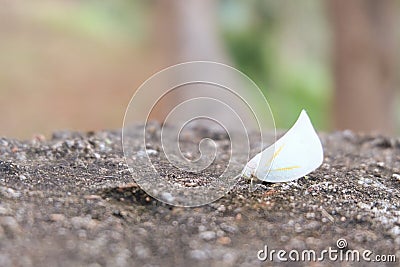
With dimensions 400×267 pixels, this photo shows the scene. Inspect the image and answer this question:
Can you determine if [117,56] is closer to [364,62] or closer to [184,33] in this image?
[184,33]

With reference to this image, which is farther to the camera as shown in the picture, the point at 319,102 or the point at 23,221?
the point at 319,102

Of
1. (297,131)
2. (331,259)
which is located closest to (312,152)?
(297,131)

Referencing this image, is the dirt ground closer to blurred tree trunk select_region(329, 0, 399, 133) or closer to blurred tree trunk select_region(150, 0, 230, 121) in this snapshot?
blurred tree trunk select_region(329, 0, 399, 133)

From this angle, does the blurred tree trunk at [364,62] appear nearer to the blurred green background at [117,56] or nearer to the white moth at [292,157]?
the blurred green background at [117,56]

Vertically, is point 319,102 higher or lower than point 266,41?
lower

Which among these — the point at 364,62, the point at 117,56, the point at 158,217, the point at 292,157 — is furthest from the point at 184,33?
the point at 158,217

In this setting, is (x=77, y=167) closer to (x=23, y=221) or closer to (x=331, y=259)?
(x=23, y=221)

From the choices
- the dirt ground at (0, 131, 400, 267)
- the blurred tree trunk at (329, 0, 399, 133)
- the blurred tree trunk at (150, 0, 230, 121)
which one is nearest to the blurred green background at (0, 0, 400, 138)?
the blurred tree trunk at (150, 0, 230, 121)
